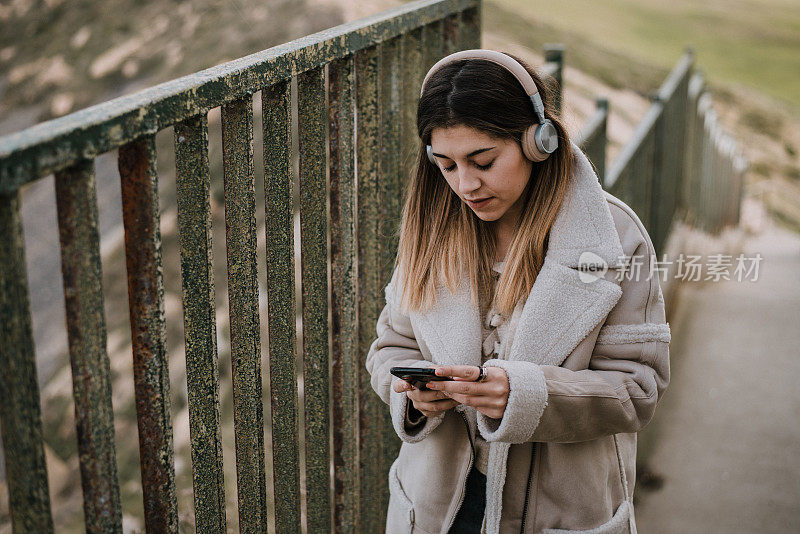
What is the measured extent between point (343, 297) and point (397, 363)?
275 millimetres

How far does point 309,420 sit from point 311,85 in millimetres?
755

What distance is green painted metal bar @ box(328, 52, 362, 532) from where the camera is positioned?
2096 millimetres

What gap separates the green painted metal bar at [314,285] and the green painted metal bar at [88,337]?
0.69m

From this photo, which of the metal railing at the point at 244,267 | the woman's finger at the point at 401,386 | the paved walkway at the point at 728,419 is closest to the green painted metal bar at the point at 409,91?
the metal railing at the point at 244,267

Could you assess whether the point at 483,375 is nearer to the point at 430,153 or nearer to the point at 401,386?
the point at 401,386

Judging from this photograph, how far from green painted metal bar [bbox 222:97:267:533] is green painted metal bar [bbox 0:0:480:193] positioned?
0.07m

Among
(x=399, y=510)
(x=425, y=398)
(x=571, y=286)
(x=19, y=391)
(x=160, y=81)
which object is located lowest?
(x=399, y=510)

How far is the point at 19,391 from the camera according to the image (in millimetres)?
1240

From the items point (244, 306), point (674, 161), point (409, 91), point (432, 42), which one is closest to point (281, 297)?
point (244, 306)

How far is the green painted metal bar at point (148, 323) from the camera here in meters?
1.46

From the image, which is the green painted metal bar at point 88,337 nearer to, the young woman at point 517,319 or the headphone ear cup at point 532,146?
the young woman at point 517,319

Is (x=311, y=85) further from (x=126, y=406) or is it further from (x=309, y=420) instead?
(x=126, y=406)

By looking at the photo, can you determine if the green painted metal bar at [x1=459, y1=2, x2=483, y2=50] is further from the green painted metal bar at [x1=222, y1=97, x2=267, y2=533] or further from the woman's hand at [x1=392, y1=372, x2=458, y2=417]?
the woman's hand at [x1=392, y1=372, x2=458, y2=417]

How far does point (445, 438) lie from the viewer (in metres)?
1.98
